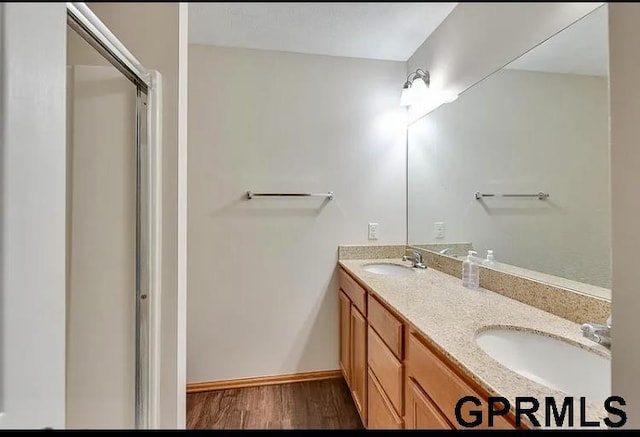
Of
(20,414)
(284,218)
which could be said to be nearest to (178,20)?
(20,414)

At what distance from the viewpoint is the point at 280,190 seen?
1911 millimetres

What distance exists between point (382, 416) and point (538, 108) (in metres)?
1.35

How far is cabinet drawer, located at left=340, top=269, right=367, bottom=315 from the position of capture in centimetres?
151

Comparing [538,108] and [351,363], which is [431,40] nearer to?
[538,108]

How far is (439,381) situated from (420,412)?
143 millimetres

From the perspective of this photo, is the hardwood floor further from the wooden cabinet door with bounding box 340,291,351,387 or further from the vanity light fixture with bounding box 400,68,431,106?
the vanity light fixture with bounding box 400,68,431,106

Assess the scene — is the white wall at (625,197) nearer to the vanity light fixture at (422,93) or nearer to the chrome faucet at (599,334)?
the chrome faucet at (599,334)

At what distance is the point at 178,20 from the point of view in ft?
1.91

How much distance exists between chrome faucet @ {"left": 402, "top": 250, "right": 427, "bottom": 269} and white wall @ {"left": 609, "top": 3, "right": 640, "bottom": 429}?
1.37m

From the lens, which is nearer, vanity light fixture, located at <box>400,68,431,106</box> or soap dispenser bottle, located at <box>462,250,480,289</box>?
soap dispenser bottle, located at <box>462,250,480,289</box>

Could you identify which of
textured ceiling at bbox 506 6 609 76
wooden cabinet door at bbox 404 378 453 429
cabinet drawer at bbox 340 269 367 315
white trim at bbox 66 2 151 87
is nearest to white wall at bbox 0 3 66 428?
white trim at bbox 66 2 151 87

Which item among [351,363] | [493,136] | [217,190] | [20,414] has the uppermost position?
[493,136]

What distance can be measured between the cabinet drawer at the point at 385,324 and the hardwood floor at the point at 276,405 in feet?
1.42

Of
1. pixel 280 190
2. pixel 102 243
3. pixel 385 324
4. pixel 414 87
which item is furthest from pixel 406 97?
pixel 102 243
